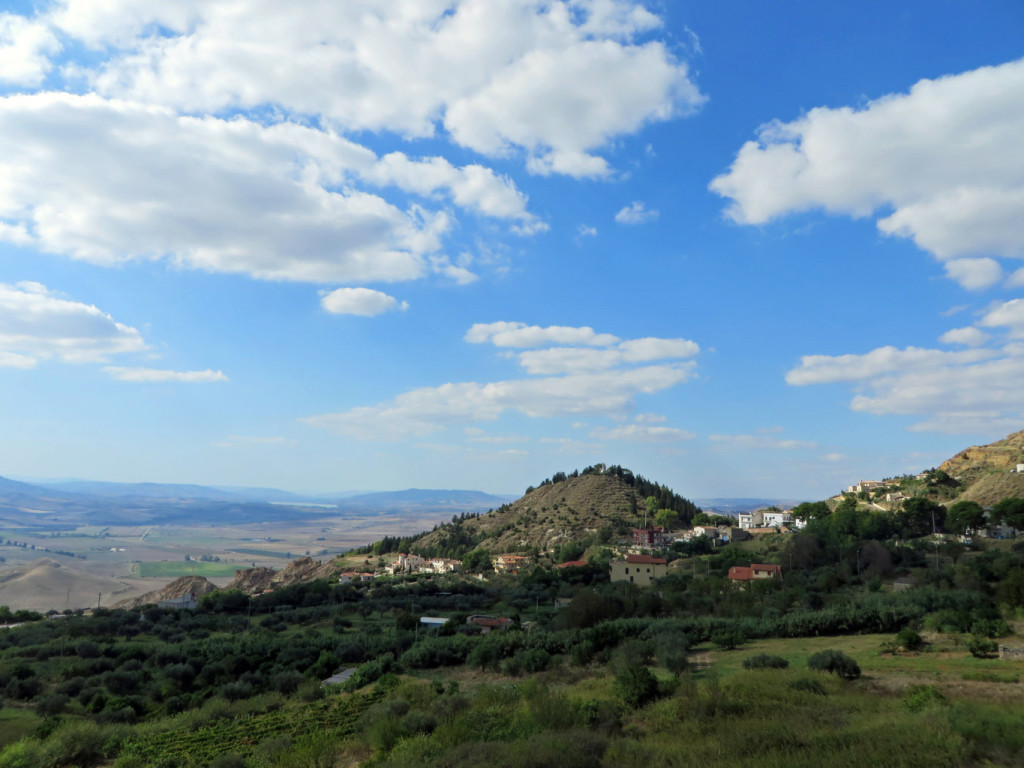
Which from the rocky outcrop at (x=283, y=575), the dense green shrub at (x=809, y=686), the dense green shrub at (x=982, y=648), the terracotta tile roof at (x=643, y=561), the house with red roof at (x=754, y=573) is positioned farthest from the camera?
the rocky outcrop at (x=283, y=575)

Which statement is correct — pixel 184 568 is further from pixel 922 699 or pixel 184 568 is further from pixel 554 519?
pixel 922 699

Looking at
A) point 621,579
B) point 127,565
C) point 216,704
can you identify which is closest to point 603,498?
point 621,579

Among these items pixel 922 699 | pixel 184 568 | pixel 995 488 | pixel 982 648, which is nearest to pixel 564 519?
pixel 995 488

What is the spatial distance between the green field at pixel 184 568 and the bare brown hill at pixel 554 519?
56.8 meters

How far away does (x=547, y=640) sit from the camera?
26.8 meters

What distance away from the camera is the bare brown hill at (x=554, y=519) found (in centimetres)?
9975

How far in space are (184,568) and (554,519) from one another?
101861 mm

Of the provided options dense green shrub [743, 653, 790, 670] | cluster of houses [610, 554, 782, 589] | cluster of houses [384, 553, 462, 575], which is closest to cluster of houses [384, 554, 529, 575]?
cluster of houses [384, 553, 462, 575]

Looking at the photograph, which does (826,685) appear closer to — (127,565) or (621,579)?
(621,579)

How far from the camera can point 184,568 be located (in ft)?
497

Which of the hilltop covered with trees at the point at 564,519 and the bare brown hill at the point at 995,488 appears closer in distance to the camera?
the bare brown hill at the point at 995,488

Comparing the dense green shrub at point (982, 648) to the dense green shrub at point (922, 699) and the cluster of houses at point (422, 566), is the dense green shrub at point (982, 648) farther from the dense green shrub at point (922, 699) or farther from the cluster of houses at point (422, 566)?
the cluster of houses at point (422, 566)

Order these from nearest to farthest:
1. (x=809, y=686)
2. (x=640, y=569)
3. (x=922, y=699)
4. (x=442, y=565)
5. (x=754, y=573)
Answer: (x=922, y=699)
(x=809, y=686)
(x=754, y=573)
(x=640, y=569)
(x=442, y=565)

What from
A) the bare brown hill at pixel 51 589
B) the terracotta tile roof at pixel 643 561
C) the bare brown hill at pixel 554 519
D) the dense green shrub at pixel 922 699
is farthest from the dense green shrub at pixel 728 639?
the bare brown hill at pixel 51 589
